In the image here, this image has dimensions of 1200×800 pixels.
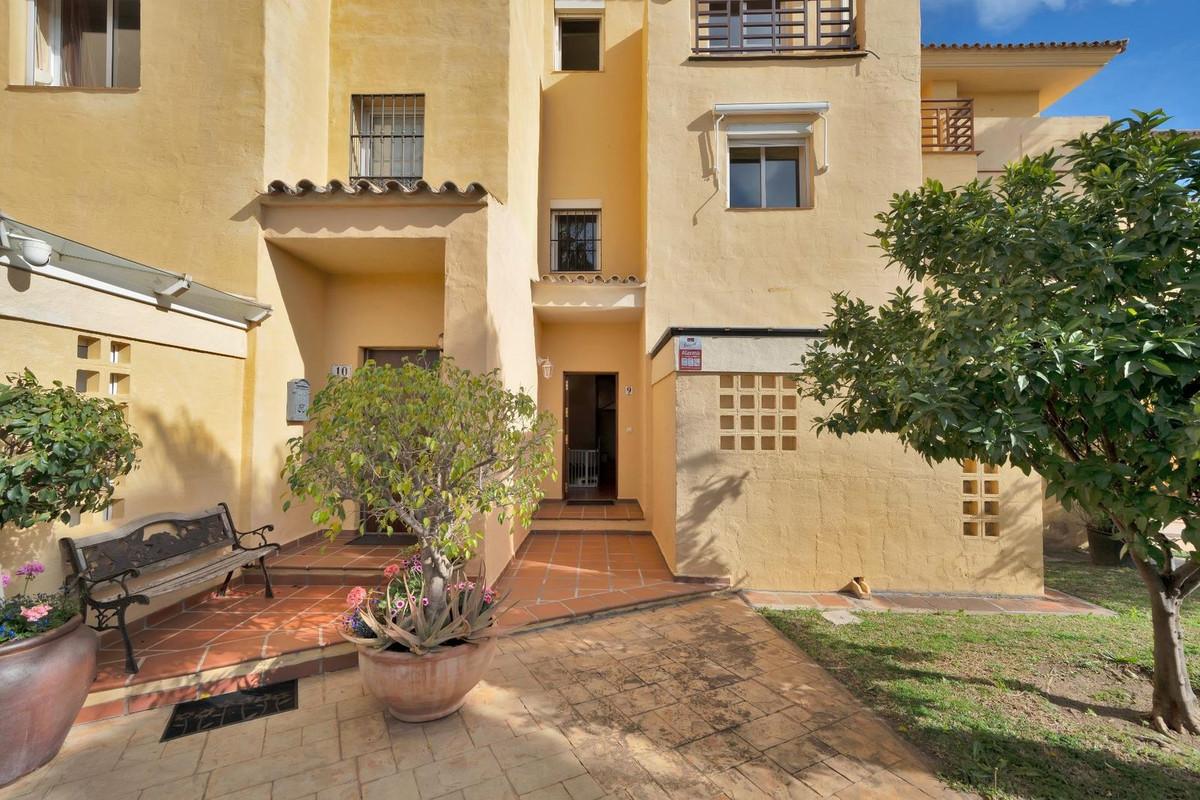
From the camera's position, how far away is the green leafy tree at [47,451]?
3113 mm

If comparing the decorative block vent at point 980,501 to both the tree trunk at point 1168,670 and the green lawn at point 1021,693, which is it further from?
the tree trunk at point 1168,670

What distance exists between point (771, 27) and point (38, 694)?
12.8 metres

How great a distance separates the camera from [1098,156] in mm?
2820

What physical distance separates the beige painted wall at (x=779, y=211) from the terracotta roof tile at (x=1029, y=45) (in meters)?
3.31

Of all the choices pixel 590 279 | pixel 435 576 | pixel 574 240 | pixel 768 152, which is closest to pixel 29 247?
pixel 435 576

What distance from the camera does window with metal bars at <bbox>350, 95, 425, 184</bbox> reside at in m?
7.59

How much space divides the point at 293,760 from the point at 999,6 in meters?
19.8

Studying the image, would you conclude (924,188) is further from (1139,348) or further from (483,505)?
(483,505)

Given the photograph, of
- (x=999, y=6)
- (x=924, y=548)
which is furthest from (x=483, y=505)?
(x=999, y=6)

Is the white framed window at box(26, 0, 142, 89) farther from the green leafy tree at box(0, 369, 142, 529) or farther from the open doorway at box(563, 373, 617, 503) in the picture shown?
the open doorway at box(563, 373, 617, 503)

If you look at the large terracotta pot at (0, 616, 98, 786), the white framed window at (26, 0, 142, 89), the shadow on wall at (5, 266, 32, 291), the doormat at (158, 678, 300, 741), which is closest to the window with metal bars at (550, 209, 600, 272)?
the white framed window at (26, 0, 142, 89)

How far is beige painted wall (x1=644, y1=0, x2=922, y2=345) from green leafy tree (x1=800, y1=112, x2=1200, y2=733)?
4830mm

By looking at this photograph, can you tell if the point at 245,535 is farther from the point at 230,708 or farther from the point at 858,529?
the point at 858,529

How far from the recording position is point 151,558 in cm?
450
